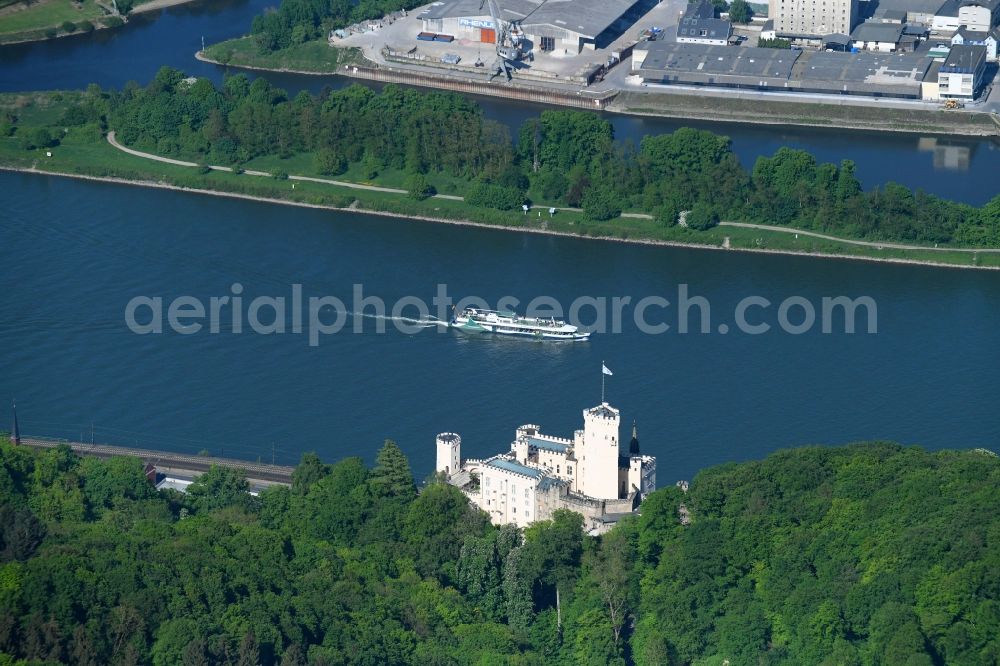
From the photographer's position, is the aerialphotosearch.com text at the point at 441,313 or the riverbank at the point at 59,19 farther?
the riverbank at the point at 59,19

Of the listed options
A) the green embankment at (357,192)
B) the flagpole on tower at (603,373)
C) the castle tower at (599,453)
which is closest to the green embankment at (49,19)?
the green embankment at (357,192)

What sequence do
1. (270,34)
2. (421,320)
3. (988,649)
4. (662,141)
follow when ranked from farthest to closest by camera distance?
(270,34), (662,141), (421,320), (988,649)

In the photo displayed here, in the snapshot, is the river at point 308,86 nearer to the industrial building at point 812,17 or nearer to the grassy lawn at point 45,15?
the grassy lawn at point 45,15

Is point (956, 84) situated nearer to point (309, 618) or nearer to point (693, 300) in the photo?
point (693, 300)

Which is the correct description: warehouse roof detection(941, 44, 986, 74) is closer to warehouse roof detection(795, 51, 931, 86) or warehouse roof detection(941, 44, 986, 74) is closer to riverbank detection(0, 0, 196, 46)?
warehouse roof detection(795, 51, 931, 86)

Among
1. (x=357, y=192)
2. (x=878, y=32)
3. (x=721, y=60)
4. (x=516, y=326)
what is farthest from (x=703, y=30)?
(x=516, y=326)

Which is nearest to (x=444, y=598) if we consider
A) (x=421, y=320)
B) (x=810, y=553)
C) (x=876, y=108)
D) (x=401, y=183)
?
(x=810, y=553)
